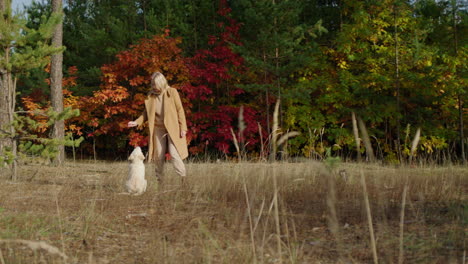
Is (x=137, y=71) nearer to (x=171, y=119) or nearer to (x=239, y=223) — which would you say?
(x=171, y=119)

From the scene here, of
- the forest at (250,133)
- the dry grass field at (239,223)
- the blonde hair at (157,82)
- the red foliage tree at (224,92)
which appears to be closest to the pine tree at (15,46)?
the forest at (250,133)

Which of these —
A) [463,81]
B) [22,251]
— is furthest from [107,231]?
[463,81]

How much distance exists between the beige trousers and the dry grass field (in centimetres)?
27

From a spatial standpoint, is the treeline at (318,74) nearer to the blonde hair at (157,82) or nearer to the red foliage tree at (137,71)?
the red foliage tree at (137,71)

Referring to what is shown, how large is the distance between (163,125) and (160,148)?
1.09ft

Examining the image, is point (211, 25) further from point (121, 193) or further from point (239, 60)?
point (121, 193)

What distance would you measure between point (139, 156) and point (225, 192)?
47.0 inches

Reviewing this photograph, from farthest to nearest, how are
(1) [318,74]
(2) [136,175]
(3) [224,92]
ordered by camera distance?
(3) [224,92] → (1) [318,74] → (2) [136,175]

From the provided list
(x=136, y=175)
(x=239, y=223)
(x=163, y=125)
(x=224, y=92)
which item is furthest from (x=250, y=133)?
(x=239, y=223)

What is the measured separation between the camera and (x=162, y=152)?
609cm

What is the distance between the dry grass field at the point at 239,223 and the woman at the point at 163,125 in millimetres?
430

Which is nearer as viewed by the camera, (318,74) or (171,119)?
(171,119)

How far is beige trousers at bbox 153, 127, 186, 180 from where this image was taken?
598cm

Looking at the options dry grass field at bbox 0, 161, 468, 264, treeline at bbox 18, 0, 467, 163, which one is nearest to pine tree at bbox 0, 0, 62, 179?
dry grass field at bbox 0, 161, 468, 264
